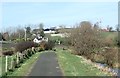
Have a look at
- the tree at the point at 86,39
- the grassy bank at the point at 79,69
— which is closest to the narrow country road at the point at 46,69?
the grassy bank at the point at 79,69

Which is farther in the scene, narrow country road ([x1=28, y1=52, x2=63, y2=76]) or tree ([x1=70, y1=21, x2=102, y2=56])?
tree ([x1=70, y1=21, x2=102, y2=56])

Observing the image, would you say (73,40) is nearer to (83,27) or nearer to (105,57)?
(83,27)

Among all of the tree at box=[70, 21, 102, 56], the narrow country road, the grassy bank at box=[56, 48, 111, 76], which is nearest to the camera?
the grassy bank at box=[56, 48, 111, 76]

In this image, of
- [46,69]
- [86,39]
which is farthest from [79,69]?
[86,39]

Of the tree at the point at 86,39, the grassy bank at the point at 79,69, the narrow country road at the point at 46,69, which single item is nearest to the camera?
the grassy bank at the point at 79,69

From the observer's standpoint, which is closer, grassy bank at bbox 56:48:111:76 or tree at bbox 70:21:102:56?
grassy bank at bbox 56:48:111:76

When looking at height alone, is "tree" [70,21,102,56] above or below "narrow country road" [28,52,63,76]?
above

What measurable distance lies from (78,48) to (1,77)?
3438 centimetres

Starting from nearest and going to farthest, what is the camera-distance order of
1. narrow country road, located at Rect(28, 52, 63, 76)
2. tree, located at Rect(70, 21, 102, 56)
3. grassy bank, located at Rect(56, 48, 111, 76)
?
grassy bank, located at Rect(56, 48, 111, 76) < narrow country road, located at Rect(28, 52, 63, 76) < tree, located at Rect(70, 21, 102, 56)

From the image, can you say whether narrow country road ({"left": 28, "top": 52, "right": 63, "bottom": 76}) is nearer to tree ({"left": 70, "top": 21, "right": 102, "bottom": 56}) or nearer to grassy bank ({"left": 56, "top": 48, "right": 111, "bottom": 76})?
grassy bank ({"left": 56, "top": 48, "right": 111, "bottom": 76})

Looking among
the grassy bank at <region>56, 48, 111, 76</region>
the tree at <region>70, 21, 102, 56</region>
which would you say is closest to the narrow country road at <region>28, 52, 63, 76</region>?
the grassy bank at <region>56, 48, 111, 76</region>

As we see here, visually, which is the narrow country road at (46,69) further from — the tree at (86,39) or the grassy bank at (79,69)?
the tree at (86,39)

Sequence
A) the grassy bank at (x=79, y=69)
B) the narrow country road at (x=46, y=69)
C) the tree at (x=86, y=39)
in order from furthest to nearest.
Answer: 1. the tree at (x=86, y=39)
2. the narrow country road at (x=46, y=69)
3. the grassy bank at (x=79, y=69)

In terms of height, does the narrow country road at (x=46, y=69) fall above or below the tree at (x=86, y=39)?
below
